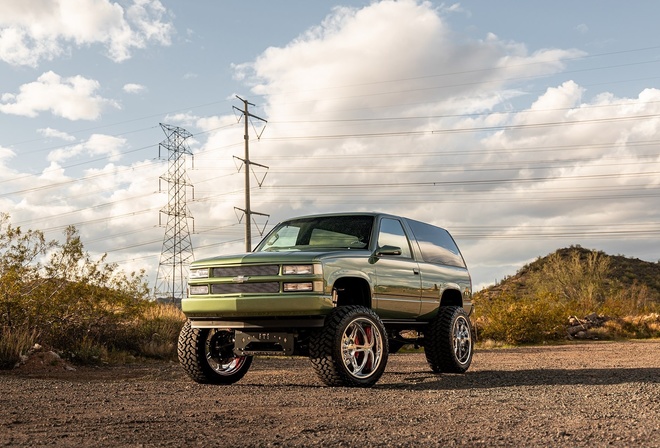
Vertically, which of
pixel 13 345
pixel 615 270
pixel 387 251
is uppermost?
pixel 615 270

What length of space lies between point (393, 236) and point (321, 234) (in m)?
1.06

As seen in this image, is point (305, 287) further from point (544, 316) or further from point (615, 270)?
point (615, 270)

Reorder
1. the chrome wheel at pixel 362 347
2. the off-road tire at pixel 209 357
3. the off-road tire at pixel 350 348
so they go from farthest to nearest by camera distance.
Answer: the off-road tire at pixel 209 357, the chrome wheel at pixel 362 347, the off-road tire at pixel 350 348

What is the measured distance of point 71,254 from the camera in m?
16.0

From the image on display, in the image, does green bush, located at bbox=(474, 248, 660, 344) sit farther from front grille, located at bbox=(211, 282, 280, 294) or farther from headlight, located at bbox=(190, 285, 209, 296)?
front grille, located at bbox=(211, 282, 280, 294)

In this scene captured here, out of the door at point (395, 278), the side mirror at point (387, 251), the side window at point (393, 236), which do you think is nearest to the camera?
the side mirror at point (387, 251)

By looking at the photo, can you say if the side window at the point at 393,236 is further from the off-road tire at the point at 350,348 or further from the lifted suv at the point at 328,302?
the off-road tire at the point at 350,348

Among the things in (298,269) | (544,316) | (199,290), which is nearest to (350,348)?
(298,269)

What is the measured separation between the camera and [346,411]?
704cm

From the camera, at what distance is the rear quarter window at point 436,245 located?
11633mm

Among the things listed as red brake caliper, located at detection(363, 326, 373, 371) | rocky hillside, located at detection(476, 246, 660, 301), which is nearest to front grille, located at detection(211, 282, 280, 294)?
red brake caliper, located at detection(363, 326, 373, 371)

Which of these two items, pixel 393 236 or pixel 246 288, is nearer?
pixel 246 288

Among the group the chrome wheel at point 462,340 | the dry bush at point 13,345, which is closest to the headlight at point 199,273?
the chrome wheel at point 462,340

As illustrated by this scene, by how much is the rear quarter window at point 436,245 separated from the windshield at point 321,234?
1.26 m
